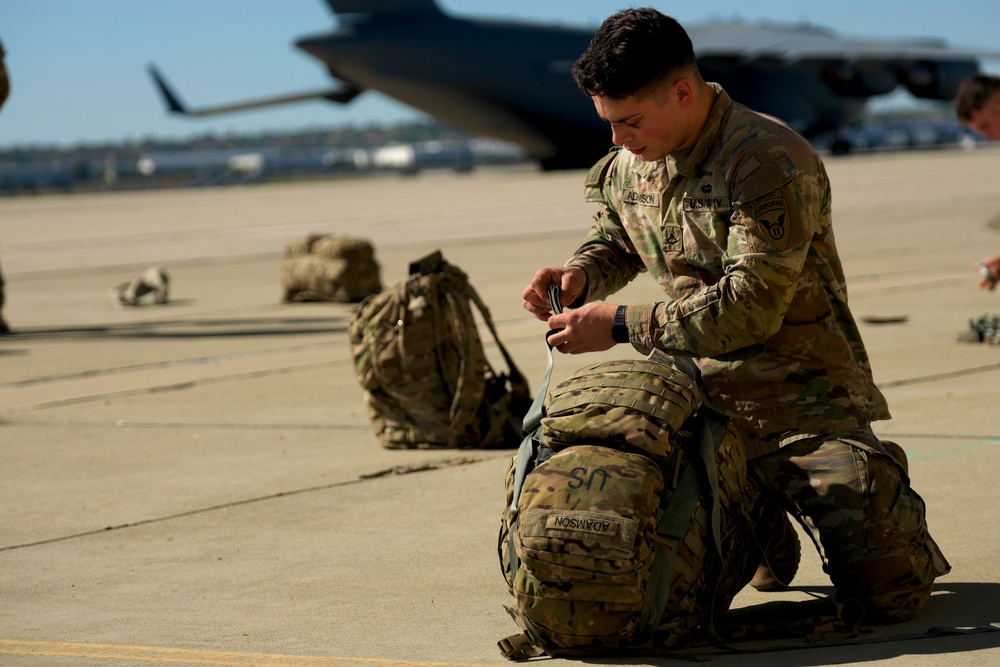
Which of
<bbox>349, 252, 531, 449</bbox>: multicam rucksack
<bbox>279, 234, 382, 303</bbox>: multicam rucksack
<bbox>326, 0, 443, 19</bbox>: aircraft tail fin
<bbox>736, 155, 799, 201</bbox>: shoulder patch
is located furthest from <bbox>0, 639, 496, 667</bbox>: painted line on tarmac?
<bbox>326, 0, 443, 19</bbox>: aircraft tail fin

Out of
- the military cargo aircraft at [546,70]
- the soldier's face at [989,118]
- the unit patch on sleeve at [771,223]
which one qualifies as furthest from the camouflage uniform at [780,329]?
the military cargo aircraft at [546,70]

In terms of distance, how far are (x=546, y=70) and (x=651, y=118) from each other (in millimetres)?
46766

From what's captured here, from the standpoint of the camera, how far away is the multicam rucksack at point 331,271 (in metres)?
13.7

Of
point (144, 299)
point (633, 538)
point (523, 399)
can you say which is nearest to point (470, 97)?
point (144, 299)

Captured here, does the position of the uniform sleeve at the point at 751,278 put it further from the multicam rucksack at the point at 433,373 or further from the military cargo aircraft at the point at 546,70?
the military cargo aircraft at the point at 546,70

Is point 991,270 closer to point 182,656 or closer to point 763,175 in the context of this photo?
point 763,175

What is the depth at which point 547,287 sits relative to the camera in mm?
4195

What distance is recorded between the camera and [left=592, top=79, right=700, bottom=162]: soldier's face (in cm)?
380

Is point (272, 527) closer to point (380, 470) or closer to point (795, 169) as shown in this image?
point (380, 470)

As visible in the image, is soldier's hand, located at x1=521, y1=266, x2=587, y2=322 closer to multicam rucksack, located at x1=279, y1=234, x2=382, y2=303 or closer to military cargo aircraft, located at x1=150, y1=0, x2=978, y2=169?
multicam rucksack, located at x1=279, y1=234, x2=382, y2=303

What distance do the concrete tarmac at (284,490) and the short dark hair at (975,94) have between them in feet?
4.84

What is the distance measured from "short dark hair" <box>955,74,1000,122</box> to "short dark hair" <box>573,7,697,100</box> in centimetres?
355

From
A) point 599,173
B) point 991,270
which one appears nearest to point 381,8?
point 991,270

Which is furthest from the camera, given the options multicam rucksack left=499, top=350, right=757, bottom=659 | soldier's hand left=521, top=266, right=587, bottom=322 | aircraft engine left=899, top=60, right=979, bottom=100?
aircraft engine left=899, top=60, right=979, bottom=100
